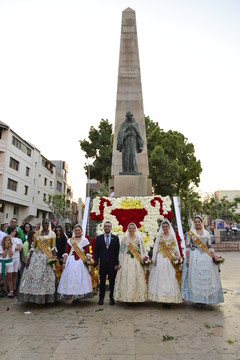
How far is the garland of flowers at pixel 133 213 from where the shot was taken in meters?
7.85

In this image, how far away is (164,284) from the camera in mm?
5746

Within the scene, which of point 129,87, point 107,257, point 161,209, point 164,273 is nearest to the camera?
point 164,273

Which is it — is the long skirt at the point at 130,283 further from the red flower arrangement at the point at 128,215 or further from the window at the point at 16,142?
the window at the point at 16,142

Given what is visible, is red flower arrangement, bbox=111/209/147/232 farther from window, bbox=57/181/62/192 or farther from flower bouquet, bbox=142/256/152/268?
window, bbox=57/181/62/192

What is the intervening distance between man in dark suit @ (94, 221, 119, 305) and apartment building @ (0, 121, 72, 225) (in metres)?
27.3

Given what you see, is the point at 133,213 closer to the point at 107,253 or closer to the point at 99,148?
the point at 107,253

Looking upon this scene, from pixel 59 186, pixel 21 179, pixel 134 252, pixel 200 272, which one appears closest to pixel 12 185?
pixel 21 179

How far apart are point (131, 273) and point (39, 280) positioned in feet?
6.20

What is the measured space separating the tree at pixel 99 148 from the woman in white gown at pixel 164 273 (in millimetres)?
24980

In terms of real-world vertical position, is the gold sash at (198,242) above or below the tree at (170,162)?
below

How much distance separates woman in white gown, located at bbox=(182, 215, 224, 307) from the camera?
5.67m

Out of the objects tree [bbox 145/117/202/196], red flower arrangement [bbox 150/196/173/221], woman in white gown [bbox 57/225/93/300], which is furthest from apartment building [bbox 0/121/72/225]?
Result: woman in white gown [bbox 57/225/93/300]

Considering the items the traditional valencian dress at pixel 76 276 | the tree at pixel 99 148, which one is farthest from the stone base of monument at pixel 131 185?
the tree at pixel 99 148

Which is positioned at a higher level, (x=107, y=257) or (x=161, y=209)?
(x=161, y=209)
